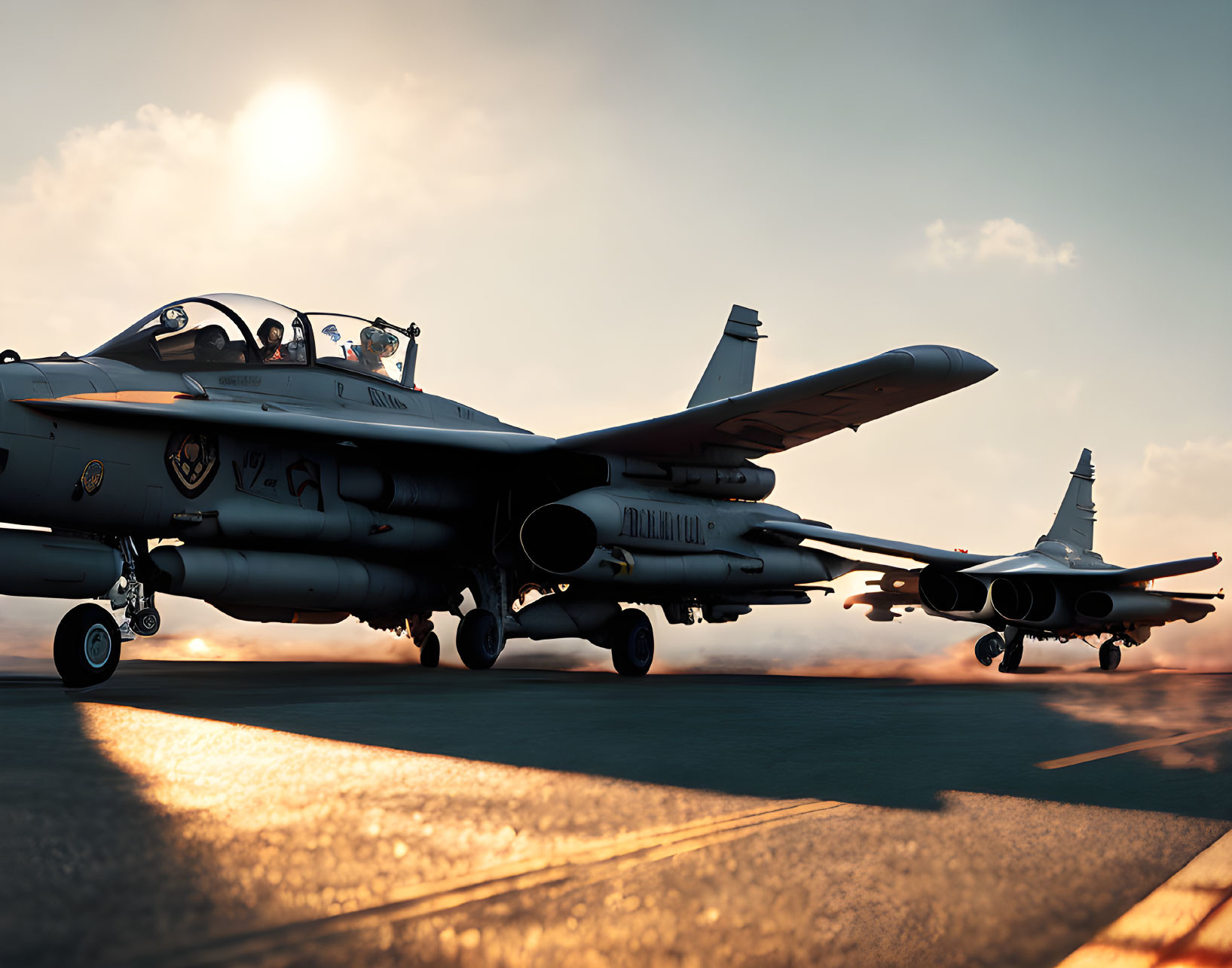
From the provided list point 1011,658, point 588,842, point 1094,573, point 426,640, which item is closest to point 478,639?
point 426,640

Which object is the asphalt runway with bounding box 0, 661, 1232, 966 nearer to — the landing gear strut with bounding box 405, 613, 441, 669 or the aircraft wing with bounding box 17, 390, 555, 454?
the aircraft wing with bounding box 17, 390, 555, 454

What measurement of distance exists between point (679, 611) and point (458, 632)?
142 inches

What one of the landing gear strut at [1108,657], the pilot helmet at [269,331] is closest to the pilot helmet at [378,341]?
the pilot helmet at [269,331]

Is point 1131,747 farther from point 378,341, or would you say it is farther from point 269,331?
point 378,341

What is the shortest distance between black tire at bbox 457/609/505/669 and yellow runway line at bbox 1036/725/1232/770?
24.5 ft

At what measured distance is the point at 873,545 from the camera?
44.0 ft

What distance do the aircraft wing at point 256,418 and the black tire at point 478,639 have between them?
6.94 feet

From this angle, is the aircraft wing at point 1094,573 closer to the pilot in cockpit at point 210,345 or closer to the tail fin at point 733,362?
the tail fin at point 733,362

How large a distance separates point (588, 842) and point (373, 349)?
9471mm

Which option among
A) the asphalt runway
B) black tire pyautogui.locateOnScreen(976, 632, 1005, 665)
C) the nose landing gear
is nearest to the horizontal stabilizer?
black tire pyautogui.locateOnScreen(976, 632, 1005, 665)

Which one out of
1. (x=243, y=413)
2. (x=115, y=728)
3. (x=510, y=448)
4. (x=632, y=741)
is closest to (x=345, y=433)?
(x=243, y=413)

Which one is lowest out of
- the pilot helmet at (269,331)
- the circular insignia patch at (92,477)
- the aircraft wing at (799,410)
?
the circular insignia patch at (92,477)

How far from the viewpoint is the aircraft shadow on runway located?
358cm

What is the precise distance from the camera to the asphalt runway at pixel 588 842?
176 centimetres
